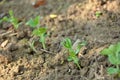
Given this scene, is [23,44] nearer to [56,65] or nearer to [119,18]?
[56,65]

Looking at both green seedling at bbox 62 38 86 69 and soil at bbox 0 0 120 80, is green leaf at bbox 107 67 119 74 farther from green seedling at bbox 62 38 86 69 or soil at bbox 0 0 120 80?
green seedling at bbox 62 38 86 69

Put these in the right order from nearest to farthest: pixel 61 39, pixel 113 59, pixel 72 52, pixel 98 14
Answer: pixel 113 59 → pixel 72 52 → pixel 61 39 → pixel 98 14

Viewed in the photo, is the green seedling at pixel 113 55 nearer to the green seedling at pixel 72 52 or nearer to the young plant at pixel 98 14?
the green seedling at pixel 72 52

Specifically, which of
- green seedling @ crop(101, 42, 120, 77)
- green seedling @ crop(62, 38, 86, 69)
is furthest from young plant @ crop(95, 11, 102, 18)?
green seedling @ crop(101, 42, 120, 77)

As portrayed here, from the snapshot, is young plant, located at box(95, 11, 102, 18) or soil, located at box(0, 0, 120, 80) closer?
soil, located at box(0, 0, 120, 80)

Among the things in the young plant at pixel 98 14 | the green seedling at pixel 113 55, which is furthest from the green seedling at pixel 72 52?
Result: the young plant at pixel 98 14

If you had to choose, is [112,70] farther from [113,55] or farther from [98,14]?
[98,14]

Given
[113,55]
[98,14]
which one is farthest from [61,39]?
[113,55]

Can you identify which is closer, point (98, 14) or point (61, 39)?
point (61, 39)
